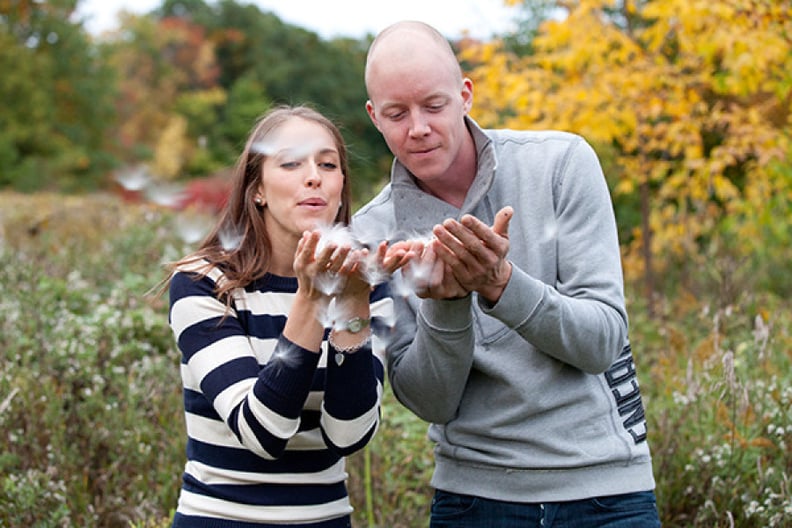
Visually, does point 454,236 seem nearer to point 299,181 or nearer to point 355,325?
point 355,325

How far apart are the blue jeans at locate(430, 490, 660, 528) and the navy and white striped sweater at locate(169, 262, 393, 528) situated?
0.33 m

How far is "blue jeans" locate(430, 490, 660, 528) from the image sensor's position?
6.83ft

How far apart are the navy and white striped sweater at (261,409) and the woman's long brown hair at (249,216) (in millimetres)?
48

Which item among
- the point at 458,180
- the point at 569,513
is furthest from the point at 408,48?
the point at 569,513

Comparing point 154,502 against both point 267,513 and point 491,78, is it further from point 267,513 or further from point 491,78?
point 491,78

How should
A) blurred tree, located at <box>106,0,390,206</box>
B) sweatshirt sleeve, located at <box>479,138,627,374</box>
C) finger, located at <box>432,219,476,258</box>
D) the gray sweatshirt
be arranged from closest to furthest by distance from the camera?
finger, located at <box>432,219,476,258</box> < sweatshirt sleeve, located at <box>479,138,627,374</box> < the gray sweatshirt < blurred tree, located at <box>106,0,390,206</box>

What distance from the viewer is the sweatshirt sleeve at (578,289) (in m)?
1.96

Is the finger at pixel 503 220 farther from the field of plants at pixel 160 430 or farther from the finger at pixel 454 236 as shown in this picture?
the field of plants at pixel 160 430

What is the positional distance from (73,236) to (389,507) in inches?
199

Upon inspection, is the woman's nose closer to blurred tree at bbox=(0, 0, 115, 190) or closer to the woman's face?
the woman's face

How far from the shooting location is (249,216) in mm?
2344

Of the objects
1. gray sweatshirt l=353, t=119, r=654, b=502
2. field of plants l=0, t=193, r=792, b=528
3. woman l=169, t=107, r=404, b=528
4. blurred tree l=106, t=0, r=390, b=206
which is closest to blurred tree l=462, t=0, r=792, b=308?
field of plants l=0, t=193, r=792, b=528

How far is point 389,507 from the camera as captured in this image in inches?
137

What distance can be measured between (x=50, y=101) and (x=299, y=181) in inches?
1162
